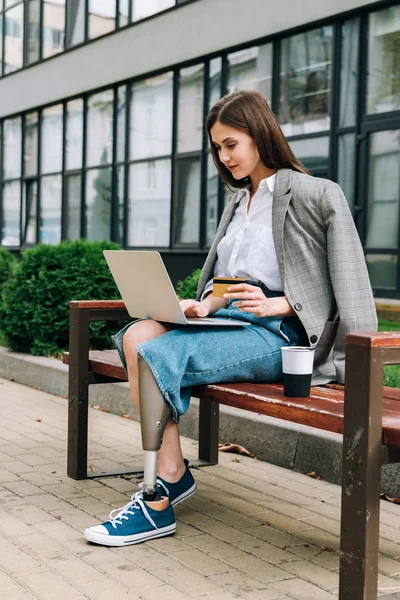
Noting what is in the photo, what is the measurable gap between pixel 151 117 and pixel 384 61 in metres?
5.52

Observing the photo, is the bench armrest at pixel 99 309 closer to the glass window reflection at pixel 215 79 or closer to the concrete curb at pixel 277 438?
the concrete curb at pixel 277 438

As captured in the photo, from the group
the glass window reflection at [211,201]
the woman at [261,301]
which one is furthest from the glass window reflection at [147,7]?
the woman at [261,301]

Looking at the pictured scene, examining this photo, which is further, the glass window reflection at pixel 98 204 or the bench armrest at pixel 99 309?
the glass window reflection at pixel 98 204

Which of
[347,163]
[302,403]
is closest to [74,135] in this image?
[347,163]

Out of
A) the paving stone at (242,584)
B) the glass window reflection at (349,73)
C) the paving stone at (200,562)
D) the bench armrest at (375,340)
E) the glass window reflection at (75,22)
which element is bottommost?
the paving stone at (242,584)

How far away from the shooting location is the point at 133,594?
9.42 ft

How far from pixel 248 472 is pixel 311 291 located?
1.51 metres

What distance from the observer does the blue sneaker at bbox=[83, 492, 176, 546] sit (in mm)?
3340

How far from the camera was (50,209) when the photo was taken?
1892cm

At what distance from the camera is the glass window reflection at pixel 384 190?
1069 centimetres

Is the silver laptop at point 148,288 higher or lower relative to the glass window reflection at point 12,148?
lower

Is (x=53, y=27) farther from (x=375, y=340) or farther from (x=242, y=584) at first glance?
(x=375, y=340)

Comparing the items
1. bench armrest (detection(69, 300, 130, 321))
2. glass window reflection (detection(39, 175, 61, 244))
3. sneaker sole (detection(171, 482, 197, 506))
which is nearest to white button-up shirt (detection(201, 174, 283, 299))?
bench armrest (detection(69, 300, 130, 321))

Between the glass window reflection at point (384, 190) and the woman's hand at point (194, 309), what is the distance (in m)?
7.44
